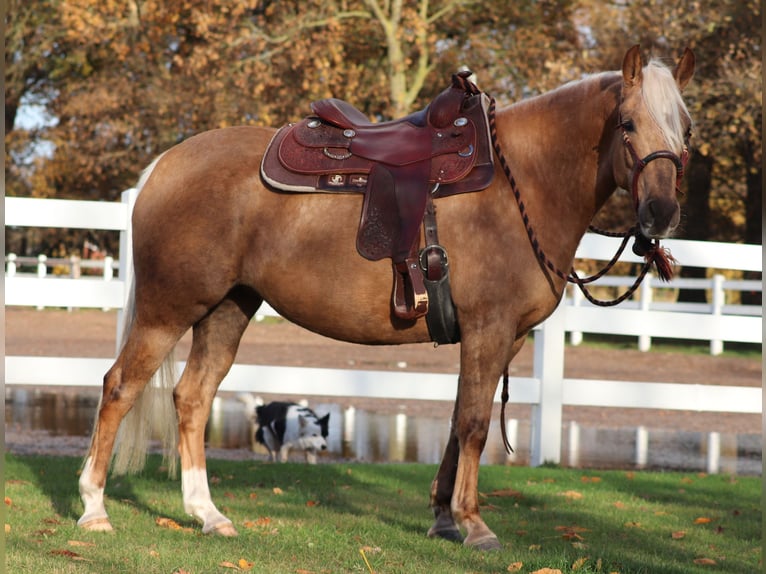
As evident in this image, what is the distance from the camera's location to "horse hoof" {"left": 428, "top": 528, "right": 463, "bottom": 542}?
484cm

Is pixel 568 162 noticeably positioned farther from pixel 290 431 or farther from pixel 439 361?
pixel 439 361

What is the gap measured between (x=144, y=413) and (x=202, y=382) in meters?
0.39

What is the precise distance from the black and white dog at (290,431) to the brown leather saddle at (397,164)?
334cm

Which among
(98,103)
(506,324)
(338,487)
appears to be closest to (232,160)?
(506,324)

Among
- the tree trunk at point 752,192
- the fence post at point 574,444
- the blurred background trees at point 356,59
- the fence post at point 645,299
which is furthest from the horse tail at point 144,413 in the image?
the tree trunk at point 752,192

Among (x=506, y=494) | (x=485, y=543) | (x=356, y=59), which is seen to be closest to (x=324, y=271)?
(x=485, y=543)

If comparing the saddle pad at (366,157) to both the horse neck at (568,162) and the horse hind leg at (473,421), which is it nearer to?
the horse neck at (568,162)

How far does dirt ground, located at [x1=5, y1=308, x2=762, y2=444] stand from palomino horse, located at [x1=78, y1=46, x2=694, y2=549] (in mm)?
6632

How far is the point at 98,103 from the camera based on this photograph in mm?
23062

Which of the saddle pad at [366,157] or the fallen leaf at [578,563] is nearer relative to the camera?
the fallen leaf at [578,563]

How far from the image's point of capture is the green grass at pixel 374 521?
14.1 ft

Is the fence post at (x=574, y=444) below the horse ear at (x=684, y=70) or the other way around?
below

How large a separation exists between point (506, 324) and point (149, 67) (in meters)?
20.9

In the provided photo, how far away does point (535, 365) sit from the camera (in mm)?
8062
